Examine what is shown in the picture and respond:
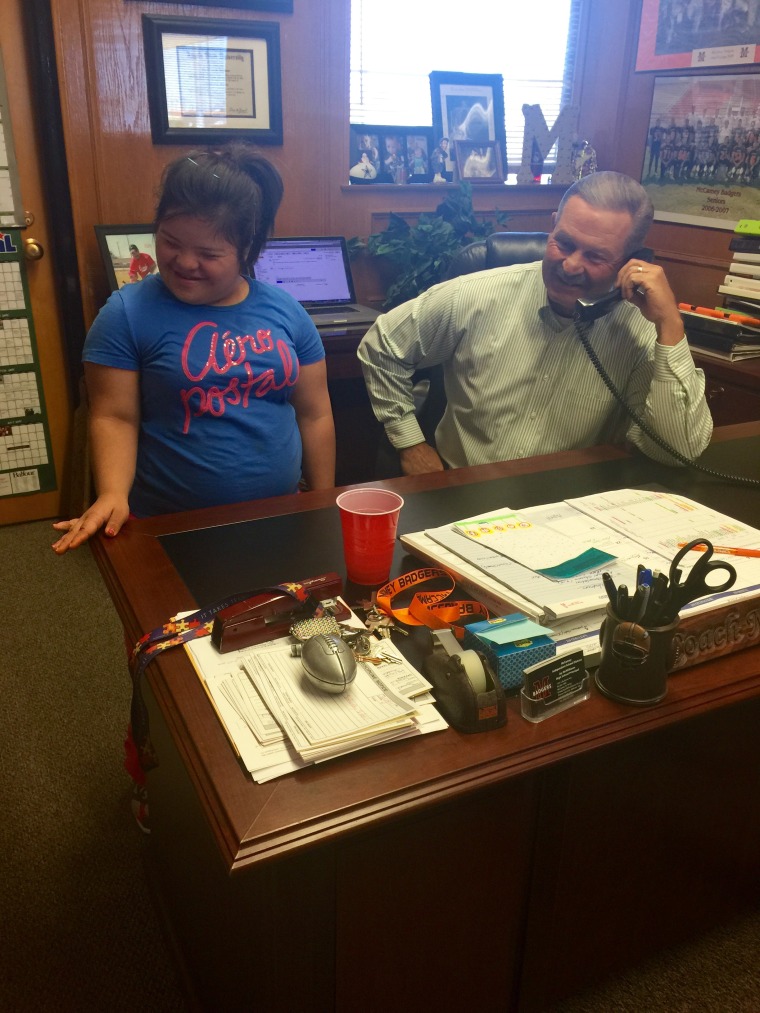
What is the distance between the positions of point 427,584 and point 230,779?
1.42 feet

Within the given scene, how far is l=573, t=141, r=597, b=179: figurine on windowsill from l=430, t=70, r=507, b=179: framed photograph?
313 millimetres

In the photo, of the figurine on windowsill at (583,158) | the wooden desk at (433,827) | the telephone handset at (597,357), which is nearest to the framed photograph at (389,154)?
the figurine on windowsill at (583,158)

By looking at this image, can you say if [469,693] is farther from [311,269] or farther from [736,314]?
[311,269]

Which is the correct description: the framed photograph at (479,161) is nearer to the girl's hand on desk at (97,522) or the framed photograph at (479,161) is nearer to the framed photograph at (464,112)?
the framed photograph at (464,112)

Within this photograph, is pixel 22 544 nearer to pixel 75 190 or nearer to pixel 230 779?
pixel 75 190

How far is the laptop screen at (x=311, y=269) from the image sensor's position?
3.03 meters

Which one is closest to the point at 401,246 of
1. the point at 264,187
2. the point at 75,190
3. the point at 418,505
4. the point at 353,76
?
the point at 353,76

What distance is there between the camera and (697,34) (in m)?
3.07

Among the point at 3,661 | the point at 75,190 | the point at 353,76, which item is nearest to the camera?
the point at 3,661

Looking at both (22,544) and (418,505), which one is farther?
(22,544)

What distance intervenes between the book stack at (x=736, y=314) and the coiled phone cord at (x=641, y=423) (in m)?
1.07

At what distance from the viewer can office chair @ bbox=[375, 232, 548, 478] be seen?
80.3 inches

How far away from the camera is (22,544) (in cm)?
298

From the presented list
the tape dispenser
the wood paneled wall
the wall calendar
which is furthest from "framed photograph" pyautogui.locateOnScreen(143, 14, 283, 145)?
the tape dispenser
